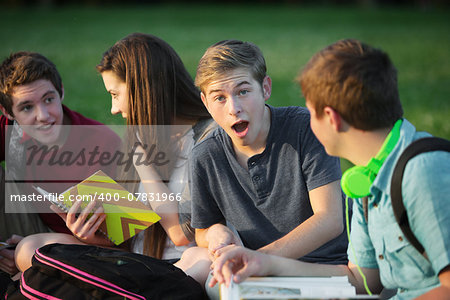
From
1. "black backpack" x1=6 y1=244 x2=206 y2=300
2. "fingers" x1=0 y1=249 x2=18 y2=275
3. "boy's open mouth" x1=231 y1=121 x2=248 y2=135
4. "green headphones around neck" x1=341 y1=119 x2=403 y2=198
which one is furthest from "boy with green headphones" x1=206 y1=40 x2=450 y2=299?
"fingers" x1=0 y1=249 x2=18 y2=275

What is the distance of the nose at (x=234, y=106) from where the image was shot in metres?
2.66

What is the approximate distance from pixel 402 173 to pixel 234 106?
1039 millimetres

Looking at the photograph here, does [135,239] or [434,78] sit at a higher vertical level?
[434,78]

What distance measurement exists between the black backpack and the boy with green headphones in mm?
551

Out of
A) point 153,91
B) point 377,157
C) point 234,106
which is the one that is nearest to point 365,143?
point 377,157

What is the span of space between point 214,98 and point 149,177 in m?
0.78

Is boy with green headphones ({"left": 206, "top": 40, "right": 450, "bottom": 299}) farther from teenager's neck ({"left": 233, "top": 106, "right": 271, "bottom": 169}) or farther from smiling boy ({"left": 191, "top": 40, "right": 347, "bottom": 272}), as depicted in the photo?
teenager's neck ({"left": 233, "top": 106, "right": 271, "bottom": 169})

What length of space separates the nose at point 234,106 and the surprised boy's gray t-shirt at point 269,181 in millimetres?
233

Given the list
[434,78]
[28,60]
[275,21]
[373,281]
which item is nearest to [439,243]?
[373,281]

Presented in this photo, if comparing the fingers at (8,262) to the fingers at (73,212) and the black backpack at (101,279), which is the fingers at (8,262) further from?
the black backpack at (101,279)

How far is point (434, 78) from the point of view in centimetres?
1155

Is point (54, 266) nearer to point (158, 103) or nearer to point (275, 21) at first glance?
point (158, 103)

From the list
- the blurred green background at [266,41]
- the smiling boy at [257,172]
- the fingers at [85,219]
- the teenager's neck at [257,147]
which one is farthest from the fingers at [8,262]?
the teenager's neck at [257,147]

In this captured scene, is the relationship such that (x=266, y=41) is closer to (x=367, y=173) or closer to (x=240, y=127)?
(x=240, y=127)
